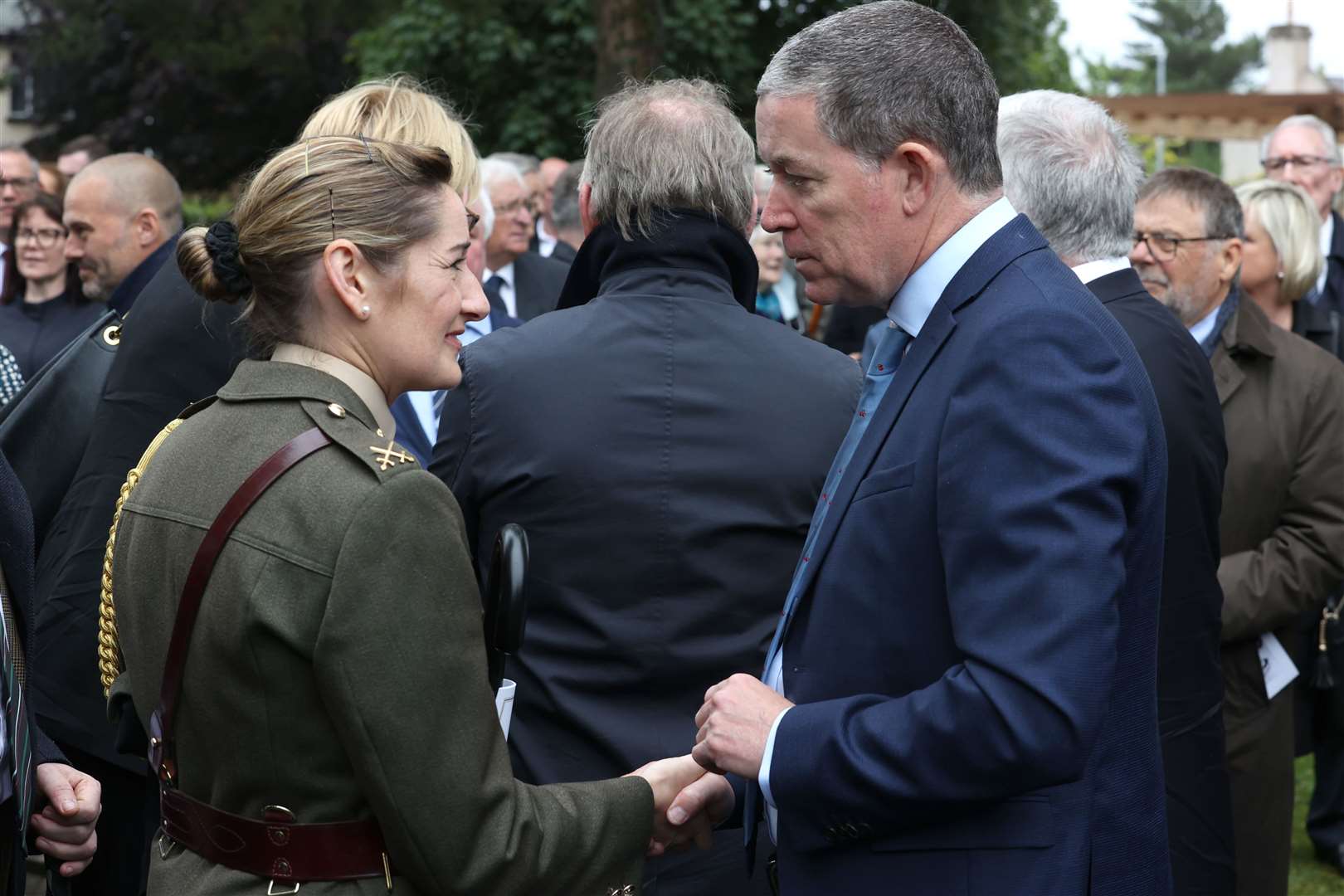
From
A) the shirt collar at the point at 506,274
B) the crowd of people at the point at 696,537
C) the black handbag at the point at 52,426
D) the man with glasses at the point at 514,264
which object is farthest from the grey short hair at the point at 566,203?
the crowd of people at the point at 696,537

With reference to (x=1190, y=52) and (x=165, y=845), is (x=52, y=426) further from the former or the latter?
(x=1190, y=52)

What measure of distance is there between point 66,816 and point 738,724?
142 centimetres

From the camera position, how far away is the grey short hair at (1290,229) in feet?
20.4

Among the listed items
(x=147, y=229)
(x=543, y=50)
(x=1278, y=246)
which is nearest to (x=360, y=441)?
(x=147, y=229)

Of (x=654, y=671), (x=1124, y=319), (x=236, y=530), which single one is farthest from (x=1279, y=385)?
(x=236, y=530)

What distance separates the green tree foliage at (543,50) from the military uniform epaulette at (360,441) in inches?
622

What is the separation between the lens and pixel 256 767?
216 centimetres

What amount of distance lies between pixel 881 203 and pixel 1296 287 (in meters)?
4.55

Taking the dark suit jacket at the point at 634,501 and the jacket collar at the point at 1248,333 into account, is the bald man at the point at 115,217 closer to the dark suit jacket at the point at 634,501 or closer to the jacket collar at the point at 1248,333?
the dark suit jacket at the point at 634,501

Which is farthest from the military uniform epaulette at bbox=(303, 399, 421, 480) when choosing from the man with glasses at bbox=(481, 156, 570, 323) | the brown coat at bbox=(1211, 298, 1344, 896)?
the man with glasses at bbox=(481, 156, 570, 323)

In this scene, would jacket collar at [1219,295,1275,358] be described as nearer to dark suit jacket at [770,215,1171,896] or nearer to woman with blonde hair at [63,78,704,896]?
woman with blonde hair at [63,78,704,896]

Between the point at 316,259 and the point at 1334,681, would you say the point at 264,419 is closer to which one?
the point at 316,259

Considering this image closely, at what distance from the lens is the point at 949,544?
203 centimetres

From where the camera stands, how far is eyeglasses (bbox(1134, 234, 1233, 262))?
190 inches
